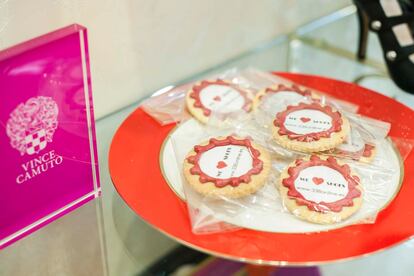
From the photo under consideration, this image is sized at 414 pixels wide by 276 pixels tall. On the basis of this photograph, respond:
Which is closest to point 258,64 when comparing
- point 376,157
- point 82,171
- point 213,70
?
point 213,70

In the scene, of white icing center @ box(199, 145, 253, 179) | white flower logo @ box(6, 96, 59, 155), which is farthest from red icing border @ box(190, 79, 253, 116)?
white flower logo @ box(6, 96, 59, 155)

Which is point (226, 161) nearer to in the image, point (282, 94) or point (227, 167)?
point (227, 167)

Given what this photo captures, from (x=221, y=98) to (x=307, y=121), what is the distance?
142mm

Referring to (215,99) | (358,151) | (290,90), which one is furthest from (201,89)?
(358,151)

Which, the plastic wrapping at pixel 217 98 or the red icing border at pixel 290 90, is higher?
the red icing border at pixel 290 90

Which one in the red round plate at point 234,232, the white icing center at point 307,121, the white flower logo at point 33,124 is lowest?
the red round plate at point 234,232

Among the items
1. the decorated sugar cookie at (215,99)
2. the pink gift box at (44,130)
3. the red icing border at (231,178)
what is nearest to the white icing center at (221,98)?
the decorated sugar cookie at (215,99)

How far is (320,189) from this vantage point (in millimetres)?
626

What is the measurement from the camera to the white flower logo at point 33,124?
1.81ft

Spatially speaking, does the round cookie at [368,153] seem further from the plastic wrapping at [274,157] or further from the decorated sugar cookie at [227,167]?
the decorated sugar cookie at [227,167]

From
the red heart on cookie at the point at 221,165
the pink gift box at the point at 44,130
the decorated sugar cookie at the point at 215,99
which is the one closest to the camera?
the pink gift box at the point at 44,130

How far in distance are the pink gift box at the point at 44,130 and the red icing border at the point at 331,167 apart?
9.0 inches

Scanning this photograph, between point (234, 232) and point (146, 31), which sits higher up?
point (146, 31)

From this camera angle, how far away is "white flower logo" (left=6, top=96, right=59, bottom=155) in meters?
0.55
